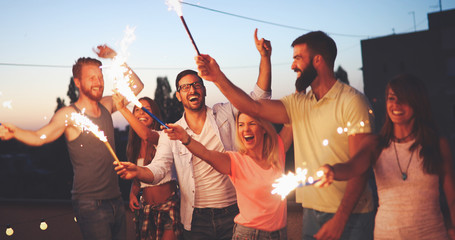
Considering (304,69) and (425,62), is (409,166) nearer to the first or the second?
(304,69)

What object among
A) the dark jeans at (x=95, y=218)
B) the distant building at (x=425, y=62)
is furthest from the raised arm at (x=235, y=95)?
the distant building at (x=425, y=62)

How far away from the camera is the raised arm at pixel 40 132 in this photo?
3744 mm

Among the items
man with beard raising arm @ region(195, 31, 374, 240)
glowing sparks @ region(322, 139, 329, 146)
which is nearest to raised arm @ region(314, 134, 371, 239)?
man with beard raising arm @ region(195, 31, 374, 240)

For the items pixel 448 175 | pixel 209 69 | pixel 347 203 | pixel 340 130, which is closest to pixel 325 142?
pixel 340 130

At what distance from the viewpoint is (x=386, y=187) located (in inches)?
111

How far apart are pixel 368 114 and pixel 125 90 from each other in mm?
2105

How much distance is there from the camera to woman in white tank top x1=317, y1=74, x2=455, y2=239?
2.71 m

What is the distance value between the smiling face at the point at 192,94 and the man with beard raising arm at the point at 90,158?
0.87m

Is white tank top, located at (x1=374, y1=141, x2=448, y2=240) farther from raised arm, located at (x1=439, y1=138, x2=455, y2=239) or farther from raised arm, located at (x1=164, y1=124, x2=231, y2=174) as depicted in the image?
raised arm, located at (x1=164, y1=124, x2=231, y2=174)

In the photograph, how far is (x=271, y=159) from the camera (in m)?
3.41

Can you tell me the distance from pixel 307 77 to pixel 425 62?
139 ft

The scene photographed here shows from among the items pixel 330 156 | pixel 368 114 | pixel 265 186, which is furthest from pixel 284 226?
pixel 368 114

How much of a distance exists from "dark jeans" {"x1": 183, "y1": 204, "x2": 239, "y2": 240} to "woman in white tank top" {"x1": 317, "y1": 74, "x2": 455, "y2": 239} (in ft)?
4.67

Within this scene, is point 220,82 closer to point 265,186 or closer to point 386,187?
point 265,186
